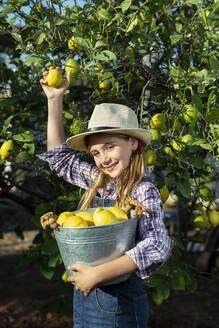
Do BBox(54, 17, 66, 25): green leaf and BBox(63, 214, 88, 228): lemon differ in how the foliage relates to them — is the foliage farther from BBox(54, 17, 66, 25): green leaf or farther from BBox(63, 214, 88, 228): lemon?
BBox(63, 214, 88, 228): lemon

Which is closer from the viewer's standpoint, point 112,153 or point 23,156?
point 112,153

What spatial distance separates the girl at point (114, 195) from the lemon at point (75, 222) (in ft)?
0.42

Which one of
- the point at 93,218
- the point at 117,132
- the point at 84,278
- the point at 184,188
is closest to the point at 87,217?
the point at 93,218

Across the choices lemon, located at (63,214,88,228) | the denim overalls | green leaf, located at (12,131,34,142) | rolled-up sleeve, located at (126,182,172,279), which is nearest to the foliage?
green leaf, located at (12,131,34,142)

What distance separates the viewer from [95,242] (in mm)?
1150

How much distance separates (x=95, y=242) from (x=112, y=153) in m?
0.44

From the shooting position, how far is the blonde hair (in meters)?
1.44

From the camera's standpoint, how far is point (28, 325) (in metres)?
3.39

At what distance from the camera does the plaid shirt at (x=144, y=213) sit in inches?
47.8

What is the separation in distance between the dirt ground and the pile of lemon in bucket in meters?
1.48

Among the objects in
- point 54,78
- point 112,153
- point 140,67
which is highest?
point 140,67

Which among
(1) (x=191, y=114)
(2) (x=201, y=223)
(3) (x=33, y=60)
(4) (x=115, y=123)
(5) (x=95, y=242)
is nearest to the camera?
(5) (x=95, y=242)

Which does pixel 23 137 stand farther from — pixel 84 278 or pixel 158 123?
pixel 84 278

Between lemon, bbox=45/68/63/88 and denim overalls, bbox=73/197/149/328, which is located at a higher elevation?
lemon, bbox=45/68/63/88
